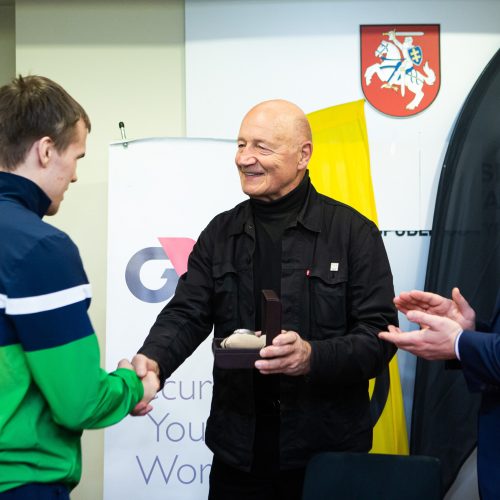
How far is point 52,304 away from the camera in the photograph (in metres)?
1.29

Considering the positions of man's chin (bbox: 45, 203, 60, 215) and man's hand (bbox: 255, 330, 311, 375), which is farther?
man's hand (bbox: 255, 330, 311, 375)

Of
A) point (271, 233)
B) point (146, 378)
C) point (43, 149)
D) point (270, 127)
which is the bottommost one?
point (146, 378)

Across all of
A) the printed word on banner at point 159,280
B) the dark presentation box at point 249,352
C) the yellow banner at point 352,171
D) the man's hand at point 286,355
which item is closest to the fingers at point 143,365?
the dark presentation box at point 249,352

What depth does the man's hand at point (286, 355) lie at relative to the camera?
5.66ft

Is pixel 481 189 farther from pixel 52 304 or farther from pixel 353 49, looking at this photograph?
pixel 52 304

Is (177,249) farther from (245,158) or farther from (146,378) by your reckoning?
(146,378)

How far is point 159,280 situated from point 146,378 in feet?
4.61

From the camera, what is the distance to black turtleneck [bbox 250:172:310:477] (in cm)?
197

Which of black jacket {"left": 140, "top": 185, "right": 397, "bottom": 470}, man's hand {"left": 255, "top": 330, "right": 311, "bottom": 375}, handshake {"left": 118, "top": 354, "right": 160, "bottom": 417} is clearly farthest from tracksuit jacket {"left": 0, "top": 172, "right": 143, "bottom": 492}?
black jacket {"left": 140, "top": 185, "right": 397, "bottom": 470}

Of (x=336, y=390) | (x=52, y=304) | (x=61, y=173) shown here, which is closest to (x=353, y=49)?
(x=336, y=390)

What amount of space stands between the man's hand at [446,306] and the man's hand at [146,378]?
0.69 metres

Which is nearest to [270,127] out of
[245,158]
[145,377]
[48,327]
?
[245,158]

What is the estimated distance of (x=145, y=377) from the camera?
179 centimetres

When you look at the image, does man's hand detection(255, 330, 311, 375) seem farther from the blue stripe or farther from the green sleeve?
the blue stripe
